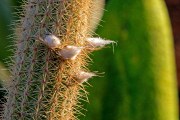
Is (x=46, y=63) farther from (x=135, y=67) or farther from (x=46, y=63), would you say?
(x=135, y=67)

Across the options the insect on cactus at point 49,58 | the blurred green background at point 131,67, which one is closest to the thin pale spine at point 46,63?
the insect on cactus at point 49,58

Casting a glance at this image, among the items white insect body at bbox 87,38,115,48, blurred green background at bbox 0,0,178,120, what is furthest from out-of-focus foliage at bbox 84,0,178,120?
white insect body at bbox 87,38,115,48

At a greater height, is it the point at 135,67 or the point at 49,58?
the point at 49,58

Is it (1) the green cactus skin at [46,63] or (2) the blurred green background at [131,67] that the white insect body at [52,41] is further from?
(2) the blurred green background at [131,67]

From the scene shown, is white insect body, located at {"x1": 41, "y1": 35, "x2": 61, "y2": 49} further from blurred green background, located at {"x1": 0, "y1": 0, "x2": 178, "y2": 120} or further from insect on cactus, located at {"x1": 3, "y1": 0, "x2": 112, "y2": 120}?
blurred green background, located at {"x1": 0, "y1": 0, "x2": 178, "y2": 120}

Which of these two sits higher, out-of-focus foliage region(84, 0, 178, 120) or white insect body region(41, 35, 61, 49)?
white insect body region(41, 35, 61, 49)

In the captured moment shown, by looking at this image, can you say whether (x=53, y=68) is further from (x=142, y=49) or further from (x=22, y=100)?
(x=142, y=49)

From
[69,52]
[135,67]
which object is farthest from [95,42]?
[135,67]

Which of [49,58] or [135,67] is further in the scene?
[135,67]
